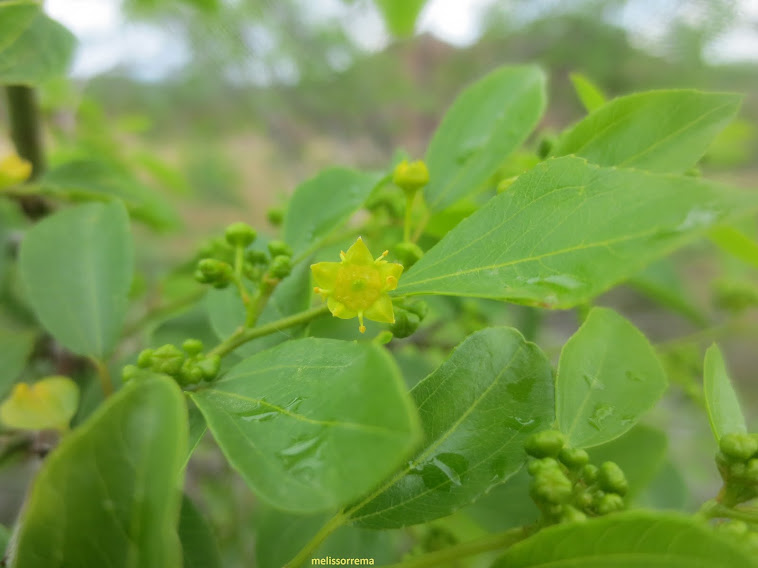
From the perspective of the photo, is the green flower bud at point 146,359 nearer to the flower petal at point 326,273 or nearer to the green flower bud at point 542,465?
the flower petal at point 326,273

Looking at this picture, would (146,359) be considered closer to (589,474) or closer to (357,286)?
(357,286)

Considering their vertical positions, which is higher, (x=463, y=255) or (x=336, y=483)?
(x=463, y=255)

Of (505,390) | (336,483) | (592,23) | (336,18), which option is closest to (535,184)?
(505,390)

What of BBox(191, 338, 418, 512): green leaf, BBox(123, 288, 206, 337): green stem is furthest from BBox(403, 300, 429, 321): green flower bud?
BBox(123, 288, 206, 337): green stem

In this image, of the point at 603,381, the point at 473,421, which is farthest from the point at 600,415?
the point at 473,421

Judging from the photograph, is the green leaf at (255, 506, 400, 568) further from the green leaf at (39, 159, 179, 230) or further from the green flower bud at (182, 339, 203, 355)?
the green leaf at (39, 159, 179, 230)

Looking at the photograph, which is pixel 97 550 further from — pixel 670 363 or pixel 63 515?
pixel 670 363
